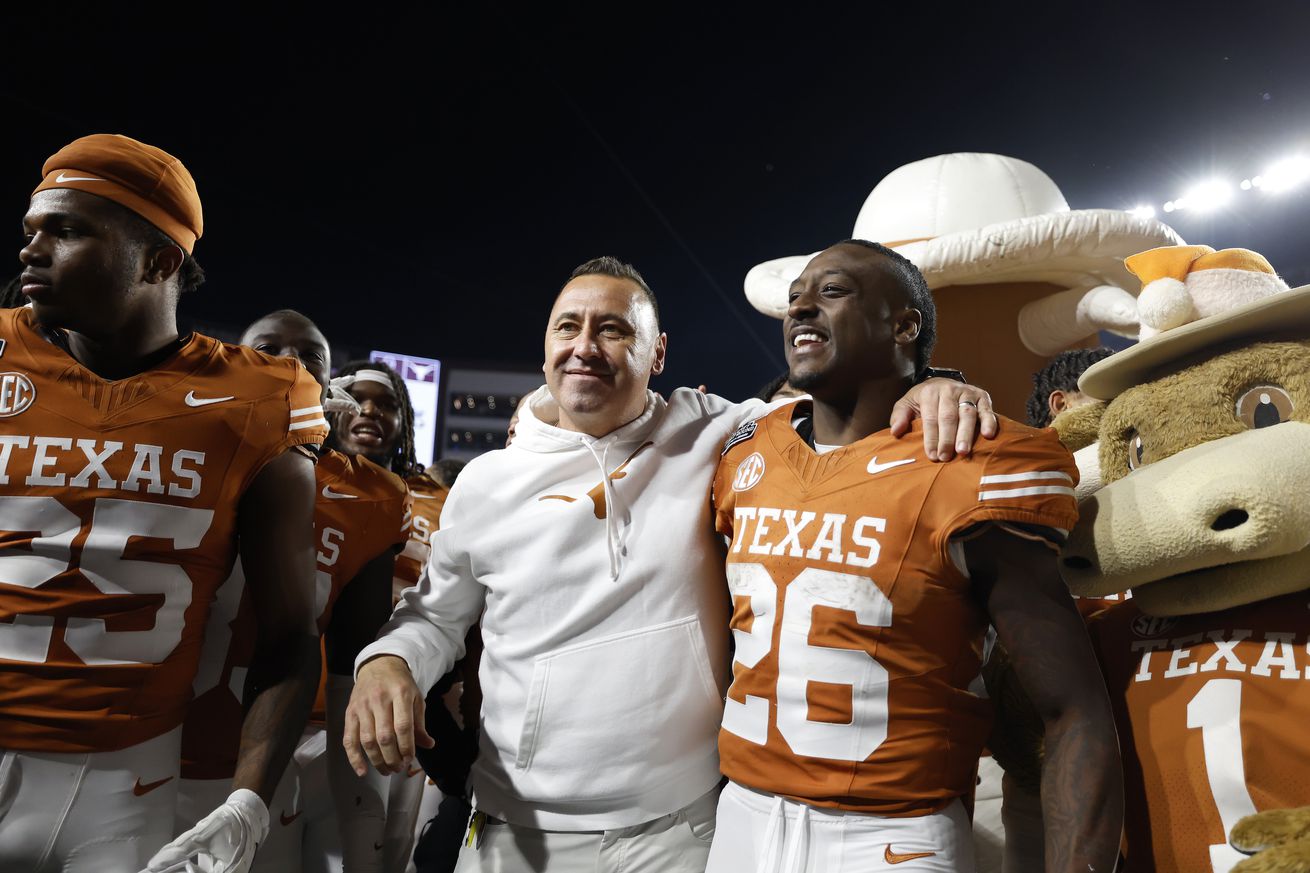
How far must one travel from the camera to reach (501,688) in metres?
1.70

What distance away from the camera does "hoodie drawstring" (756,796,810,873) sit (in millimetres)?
1330

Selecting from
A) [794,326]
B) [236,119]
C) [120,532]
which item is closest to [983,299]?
[794,326]

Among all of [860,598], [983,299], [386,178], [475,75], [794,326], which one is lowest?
[860,598]

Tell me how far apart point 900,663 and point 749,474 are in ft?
1.48

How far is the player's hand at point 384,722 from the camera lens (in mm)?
1474

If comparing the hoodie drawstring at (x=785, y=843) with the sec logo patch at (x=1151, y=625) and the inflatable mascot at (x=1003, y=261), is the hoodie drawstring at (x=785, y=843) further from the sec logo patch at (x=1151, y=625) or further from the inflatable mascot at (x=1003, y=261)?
the inflatable mascot at (x=1003, y=261)

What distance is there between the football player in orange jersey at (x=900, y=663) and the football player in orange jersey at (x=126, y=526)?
0.90 meters

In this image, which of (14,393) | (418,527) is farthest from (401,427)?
(14,393)

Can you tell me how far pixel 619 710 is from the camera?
5.22 ft

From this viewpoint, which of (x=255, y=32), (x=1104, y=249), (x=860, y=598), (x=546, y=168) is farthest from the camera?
(x=546, y=168)

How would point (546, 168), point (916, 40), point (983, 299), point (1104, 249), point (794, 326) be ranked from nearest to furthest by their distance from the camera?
point (794, 326)
point (1104, 249)
point (983, 299)
point (916, 40)
point (546, 168)

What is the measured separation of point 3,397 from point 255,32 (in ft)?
30.0

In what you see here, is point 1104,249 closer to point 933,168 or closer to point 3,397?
point 933,168

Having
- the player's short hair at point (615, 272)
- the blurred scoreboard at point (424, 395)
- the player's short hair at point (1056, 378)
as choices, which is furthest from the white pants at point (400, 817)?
the blurred scoreboard at point (424, 395)
